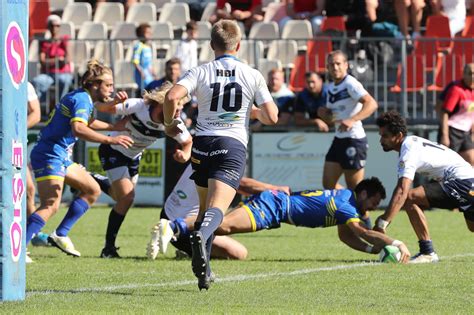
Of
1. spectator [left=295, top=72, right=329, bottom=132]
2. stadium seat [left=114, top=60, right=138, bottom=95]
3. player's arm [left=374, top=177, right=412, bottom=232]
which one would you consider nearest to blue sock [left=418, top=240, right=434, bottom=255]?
player's arm [left=374, top=177, right=412, bottom=232]

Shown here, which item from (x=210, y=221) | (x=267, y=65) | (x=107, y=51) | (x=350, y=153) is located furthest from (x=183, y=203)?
(x=107, y=51)

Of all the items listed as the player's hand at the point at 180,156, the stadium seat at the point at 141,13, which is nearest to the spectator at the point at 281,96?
the stadium seat at the point at 141,13

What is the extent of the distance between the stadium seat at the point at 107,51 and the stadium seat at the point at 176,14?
2.69 meters

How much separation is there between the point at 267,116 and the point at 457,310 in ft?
7.44

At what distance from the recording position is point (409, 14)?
21.4m

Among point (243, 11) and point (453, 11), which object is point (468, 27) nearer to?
point (453, 11)

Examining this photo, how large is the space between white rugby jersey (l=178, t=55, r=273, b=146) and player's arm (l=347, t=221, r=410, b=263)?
2619 millimetres

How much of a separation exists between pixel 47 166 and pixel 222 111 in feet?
10.8

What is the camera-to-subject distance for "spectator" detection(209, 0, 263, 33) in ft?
74.1

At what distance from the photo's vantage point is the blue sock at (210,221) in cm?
839

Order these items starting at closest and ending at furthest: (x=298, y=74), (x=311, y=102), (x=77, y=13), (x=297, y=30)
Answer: (x=311, y=102)
(x=298, y=74)
(x=297, y=30)
(x=77, y=13)

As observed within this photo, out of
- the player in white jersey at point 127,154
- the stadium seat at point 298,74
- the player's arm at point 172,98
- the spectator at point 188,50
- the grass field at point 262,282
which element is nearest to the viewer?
Answer: the grass field at point 262,282

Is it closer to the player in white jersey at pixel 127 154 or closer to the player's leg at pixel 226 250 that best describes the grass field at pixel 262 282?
the player's leg at pixel 226 250

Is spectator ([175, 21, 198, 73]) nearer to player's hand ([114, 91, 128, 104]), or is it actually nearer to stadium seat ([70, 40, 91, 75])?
stadium seat ([70, 40, 91, 75])
